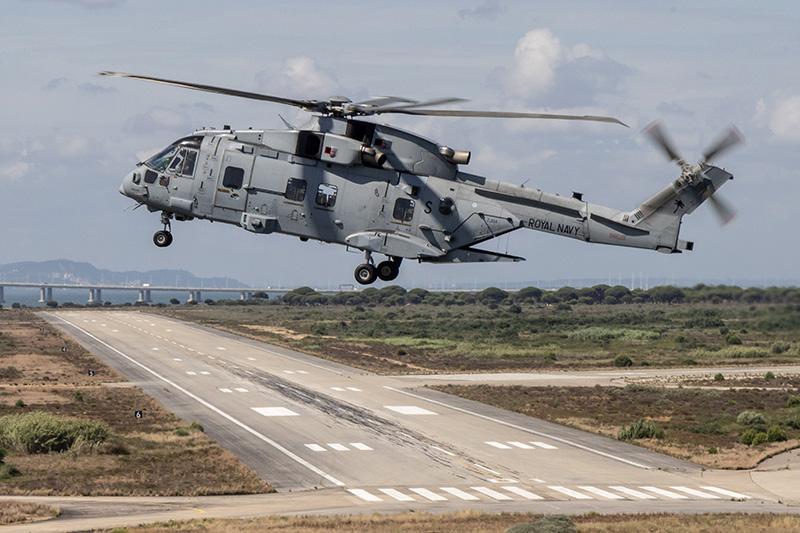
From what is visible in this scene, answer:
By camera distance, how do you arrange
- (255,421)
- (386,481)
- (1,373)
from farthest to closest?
(1,373) < (255,421) < (386,481)

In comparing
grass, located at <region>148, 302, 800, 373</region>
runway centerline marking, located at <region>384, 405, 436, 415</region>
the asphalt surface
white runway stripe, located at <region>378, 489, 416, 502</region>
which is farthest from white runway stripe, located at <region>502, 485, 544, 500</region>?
grass, located at <region>148, 302, 800, 373</region>

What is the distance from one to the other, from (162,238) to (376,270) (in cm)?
822

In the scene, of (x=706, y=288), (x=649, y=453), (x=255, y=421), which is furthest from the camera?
(x=255, y=421)

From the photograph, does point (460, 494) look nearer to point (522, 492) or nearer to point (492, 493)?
point (492, 493)

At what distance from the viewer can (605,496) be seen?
54531 mm

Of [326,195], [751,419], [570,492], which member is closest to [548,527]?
[326,195]

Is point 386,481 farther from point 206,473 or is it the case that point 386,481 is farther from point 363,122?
point 363,122

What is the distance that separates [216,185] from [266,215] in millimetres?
2146

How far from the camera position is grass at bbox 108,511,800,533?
44.1 m

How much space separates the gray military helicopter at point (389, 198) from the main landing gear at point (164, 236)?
8.04 ft

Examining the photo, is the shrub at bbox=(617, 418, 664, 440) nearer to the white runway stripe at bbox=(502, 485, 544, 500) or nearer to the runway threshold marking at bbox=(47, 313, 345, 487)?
the white runway stripe at bbox=(502, 485, 544, 500)

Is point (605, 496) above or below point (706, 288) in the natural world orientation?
below

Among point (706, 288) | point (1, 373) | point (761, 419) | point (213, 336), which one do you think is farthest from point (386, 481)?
point (213, 336)

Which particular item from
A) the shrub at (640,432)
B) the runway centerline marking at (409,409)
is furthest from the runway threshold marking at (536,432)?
the shrub at (640,432)
